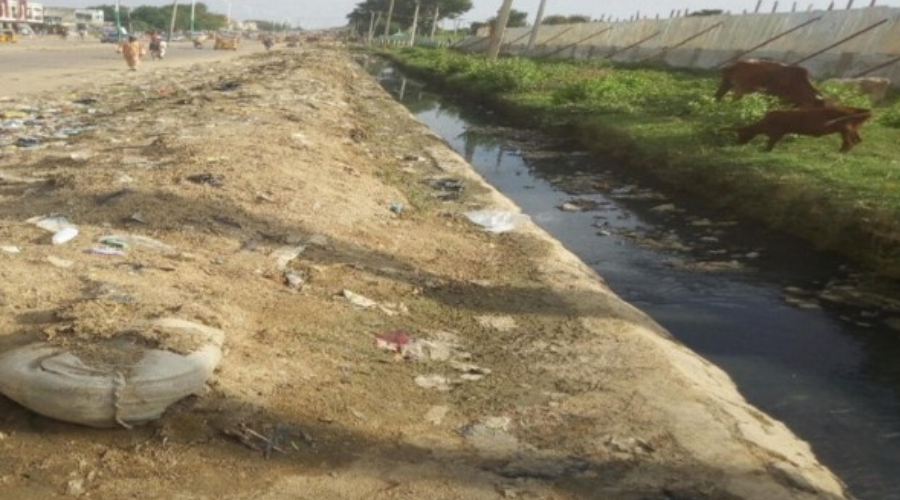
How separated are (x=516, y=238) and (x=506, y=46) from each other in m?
46.5

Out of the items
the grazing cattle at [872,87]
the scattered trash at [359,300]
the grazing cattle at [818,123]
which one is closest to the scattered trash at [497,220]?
the scattered trash at [359,300]

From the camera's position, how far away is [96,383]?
2.76 metres

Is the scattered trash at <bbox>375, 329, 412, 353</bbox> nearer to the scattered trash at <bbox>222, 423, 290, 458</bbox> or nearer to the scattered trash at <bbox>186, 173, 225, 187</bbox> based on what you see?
the scattered trash at <bbox>222, 423, 290, 458</bbox>

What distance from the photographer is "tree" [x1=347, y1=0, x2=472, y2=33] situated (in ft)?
253

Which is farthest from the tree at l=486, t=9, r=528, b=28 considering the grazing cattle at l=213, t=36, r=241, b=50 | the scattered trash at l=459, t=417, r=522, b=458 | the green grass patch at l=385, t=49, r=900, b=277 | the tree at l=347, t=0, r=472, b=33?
the scattered trash at l=459, t=417, r=522, b=458

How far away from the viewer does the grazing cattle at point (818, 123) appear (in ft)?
29.6

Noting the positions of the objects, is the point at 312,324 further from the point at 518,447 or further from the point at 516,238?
the point at 516,238

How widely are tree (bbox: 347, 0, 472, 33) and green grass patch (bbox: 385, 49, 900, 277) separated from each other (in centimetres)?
6198

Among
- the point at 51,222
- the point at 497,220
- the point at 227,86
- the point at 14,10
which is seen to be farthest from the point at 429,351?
the point at 14,10

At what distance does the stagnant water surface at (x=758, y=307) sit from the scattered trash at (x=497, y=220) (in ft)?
2.45

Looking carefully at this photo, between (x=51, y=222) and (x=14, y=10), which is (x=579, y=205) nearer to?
(x=51, y=222)

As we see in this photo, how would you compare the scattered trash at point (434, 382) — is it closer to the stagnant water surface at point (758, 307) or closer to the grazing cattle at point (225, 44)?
the stagnant water surface at point (758, 307)

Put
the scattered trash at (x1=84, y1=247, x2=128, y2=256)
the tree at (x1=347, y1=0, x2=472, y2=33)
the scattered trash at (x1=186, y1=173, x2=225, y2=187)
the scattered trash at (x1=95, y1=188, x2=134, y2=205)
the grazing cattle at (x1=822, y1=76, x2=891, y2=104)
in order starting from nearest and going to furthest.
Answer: the scattered trash at (x1=84, y1=247, x2=128, y2=256) → the scattered trash at (x1=95, y1=188, x2=134, y2=205) → the scattered trash at (x1=186, y1=173, x2=225, y2=187) → the grazing cattle at (x1=822, y1=76, x2=891, y2=104) → the tree at (x1=347, y1=0, x2=472, y2=33)

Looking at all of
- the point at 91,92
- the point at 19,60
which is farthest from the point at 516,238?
the point at 19,60
